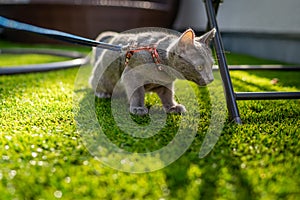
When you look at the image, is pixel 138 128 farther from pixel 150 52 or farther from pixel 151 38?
pixel 151 38

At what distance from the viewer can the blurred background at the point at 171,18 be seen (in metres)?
3.61

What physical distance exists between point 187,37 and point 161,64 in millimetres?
164

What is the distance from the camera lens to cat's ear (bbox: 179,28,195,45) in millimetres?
1285

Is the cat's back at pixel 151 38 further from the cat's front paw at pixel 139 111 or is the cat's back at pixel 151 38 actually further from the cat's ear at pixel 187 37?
the cat's front paw at pixel 139 111

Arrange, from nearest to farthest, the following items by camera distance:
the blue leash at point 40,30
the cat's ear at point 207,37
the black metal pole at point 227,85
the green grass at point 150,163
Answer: the green grass at point 150,163 < the blue leash at point 40,30 < the black metal pole at point 227,85 < the cat's ear at point 207,37

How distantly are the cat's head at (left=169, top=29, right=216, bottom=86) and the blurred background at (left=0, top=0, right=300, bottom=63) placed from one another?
7.52 ft

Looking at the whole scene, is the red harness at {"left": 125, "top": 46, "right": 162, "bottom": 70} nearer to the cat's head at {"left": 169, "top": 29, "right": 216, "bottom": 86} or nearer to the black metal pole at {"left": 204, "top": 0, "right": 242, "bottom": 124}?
the cat's head at {"left": 169, "top": 29, "right": 216, "bottom": 86}

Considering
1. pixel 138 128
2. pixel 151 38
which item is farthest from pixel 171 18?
pixel 138 128

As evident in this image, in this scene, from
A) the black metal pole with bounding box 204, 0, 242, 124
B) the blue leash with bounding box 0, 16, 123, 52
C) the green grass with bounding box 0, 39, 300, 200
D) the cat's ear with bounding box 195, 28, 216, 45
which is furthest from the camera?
the cat's ear with bounding box 195, 28, 216, 45

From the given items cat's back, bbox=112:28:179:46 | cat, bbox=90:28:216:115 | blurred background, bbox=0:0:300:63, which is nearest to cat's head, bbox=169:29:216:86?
cat, bbox=90:28:216:115

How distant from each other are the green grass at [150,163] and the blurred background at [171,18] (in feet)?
7.74

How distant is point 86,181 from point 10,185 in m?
0.18

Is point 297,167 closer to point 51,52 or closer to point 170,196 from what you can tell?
point 170,196

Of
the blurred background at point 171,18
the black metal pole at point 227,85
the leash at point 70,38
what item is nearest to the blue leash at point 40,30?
the leash at point 70,38
